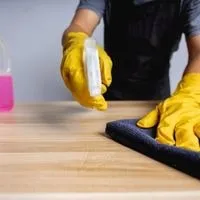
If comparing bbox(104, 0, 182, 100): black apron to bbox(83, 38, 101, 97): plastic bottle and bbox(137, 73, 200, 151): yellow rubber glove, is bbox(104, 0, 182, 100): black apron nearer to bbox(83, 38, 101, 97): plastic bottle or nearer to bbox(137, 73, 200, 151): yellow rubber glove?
bbox(137, 73, 200, 151): yellow rubber glove

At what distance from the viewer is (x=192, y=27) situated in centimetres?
103

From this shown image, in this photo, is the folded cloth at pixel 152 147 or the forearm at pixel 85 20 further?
the forearm at pixel 85 20

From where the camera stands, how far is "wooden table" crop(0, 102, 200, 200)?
50 centimetres

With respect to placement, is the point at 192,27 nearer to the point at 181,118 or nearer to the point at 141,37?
the point at 141,37

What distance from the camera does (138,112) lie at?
0.88 metres

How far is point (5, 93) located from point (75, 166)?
364 mm

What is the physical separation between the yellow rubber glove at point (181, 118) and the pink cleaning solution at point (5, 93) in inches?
11.3

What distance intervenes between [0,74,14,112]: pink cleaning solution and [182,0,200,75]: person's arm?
35cm

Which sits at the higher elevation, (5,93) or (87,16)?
(87,16)

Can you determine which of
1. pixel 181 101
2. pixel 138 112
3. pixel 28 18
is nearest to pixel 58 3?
pixel 28 18

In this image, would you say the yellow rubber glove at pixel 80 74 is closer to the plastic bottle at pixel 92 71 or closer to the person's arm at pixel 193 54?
the plastic bottle at pixel 92 71

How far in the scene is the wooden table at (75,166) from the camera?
50 centimetres

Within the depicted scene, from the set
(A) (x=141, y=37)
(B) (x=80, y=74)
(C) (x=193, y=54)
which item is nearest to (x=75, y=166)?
(B) (x=80, y=74)

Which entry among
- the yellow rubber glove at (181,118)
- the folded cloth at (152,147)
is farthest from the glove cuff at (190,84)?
the folded cloth at (152,147)
